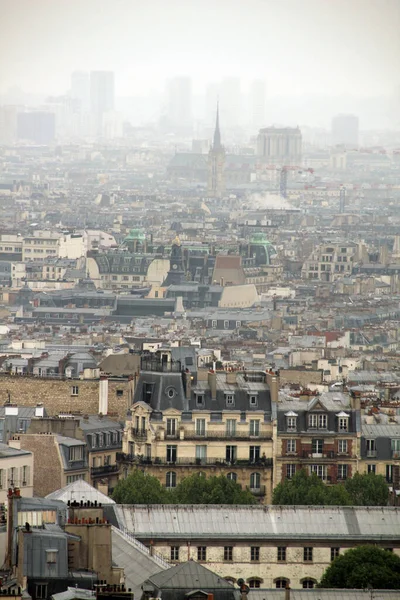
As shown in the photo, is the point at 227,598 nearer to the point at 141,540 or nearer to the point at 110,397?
the point at 141,540

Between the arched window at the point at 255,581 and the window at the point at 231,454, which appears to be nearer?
the arched window at the point at 255,581

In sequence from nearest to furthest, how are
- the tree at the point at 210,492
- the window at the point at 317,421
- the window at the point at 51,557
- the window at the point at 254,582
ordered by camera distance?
the window at the point at 51,557 → the window at the point at 254,582 → the tree at the point at 210,492 → the window at the point at 317,421

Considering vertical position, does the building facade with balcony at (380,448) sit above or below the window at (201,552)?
below

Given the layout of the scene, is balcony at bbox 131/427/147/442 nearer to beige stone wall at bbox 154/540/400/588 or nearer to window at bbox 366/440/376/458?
window at bbox 366/440/376/458

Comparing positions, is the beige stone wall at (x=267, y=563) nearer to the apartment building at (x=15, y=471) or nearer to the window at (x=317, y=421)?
the apartment building at (x=15, y=471)

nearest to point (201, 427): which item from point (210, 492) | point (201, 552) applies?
point (210, 492)

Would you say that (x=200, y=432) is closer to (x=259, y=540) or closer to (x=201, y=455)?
(x=201, y=455)

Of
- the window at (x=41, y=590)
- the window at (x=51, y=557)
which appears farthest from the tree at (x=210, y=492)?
the window at (x=41, y=590)

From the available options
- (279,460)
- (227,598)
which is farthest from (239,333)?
(227,598)
